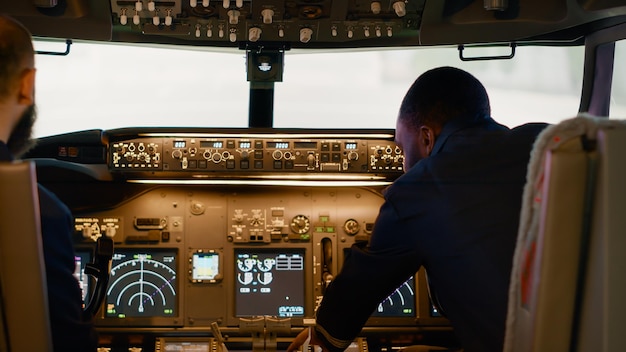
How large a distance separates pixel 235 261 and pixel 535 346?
2013mm

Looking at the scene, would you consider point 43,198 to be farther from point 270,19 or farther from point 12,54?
point 270,19

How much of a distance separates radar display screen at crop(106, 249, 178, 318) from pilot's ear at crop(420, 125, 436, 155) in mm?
1383

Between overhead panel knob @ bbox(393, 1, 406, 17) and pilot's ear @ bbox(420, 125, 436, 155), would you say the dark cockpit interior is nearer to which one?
overhead panel knob @ bbox(393, 1, 406, 17)

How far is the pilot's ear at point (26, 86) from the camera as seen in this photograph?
5.27 feet

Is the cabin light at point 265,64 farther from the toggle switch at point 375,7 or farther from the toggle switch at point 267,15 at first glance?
the toggle switch at point 375,7

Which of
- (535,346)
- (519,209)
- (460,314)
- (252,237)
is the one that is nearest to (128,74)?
(252,237)

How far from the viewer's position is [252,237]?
10.5 ft

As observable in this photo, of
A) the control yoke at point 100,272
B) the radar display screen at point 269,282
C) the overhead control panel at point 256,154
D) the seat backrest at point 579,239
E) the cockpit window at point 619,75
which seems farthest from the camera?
the radar display screen at point 269,282

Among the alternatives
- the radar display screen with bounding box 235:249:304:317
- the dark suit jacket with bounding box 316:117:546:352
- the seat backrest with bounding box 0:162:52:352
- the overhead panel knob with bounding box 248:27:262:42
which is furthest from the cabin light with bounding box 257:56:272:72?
the seat backrest with bounding box 0:162:52:352

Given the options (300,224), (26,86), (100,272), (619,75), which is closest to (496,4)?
(619,75)

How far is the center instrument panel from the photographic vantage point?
3049mm

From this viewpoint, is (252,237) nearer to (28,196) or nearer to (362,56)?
(362,56)

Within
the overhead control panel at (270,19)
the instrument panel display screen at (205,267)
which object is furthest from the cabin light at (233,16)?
the instrument panel display screen at (205,267)

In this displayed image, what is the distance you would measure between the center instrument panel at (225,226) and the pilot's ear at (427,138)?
2.73 ft
